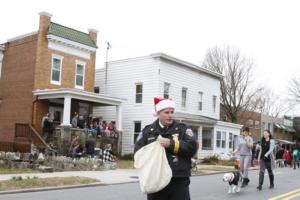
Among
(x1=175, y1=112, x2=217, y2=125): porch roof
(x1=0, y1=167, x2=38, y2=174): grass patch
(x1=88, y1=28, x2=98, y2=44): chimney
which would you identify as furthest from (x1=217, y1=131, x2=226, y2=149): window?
(x1=0, y1=167, x2=38, y2=174): grass patch

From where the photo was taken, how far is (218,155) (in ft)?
125

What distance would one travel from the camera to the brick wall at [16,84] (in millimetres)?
28812

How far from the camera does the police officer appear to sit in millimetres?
5043

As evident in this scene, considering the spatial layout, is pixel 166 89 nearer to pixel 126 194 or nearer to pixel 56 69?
pixel 56 69

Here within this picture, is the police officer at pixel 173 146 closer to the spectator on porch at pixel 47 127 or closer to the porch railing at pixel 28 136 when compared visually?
the porch railing at pixel 28 136

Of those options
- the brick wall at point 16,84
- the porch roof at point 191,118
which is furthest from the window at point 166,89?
the brick wall at point 16,84

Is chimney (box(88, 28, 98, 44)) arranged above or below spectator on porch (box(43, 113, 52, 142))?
above

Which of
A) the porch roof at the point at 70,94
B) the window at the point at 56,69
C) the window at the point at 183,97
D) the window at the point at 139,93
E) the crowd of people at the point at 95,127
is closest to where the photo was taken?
the porch roof at the point at 70,94

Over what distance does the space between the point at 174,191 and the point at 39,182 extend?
9998 millimetres

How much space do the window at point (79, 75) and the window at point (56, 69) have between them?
1.61 metres

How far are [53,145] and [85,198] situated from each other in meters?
14.3

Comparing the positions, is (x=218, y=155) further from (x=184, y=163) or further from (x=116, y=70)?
(x=184, y=163)

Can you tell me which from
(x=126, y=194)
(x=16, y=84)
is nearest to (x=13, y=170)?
(x=126, y=194)

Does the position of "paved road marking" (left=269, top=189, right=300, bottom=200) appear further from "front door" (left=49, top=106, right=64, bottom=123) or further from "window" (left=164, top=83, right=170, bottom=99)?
"window" (left=164, top=83, right=170, bottom=99)
